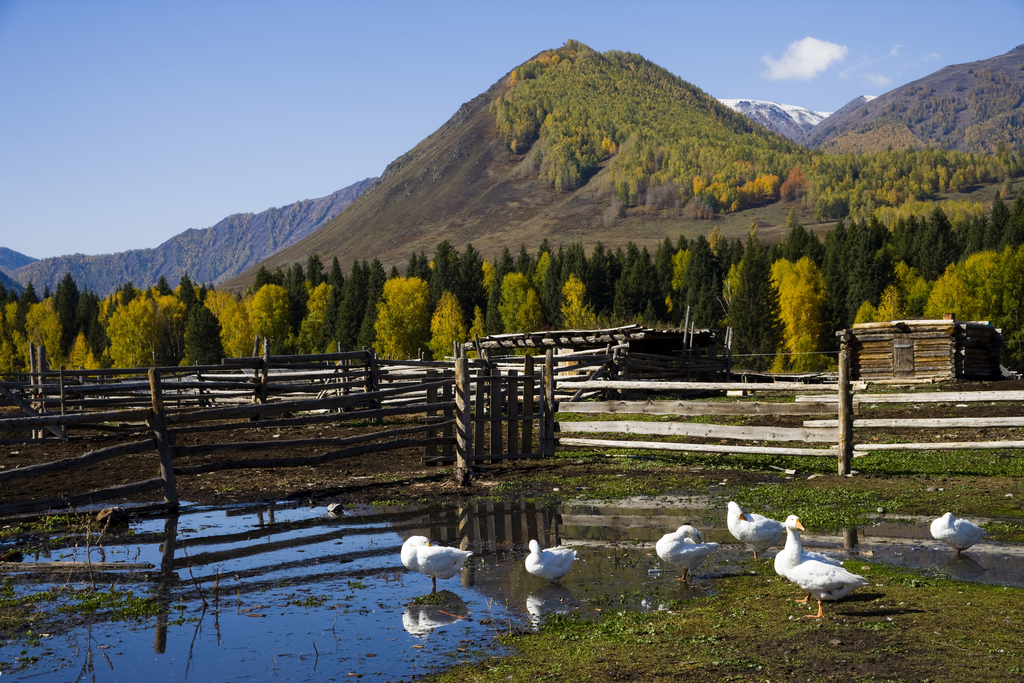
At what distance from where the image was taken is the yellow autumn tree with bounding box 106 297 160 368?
99.1 meters

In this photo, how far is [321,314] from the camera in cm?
10638

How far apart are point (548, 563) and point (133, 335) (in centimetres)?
10271

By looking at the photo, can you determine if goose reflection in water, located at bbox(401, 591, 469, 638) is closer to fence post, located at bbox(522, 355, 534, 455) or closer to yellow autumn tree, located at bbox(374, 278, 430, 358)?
fence post, located at bbox(522, 355, 534, 455)

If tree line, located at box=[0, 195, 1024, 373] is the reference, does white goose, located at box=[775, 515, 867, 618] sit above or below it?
below

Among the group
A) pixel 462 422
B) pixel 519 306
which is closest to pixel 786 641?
pixel 462 422

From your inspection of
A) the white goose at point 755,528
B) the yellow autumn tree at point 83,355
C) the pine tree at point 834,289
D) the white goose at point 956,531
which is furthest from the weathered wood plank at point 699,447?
the yellow autumn tree at point 83,355

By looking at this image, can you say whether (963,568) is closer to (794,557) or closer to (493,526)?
(794,557)

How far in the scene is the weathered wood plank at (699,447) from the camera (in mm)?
13586

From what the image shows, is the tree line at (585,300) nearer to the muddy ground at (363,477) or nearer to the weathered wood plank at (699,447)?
the weathered wood plank at (699,447)

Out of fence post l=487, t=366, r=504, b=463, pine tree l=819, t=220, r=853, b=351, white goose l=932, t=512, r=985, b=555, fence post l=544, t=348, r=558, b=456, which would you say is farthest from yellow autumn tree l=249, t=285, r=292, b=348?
white goose l=932, t=512, r=985, b=555

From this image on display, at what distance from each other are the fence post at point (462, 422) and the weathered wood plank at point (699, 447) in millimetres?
3394

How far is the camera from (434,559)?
7.24 m

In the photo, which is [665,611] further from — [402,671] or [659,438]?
[659,438]

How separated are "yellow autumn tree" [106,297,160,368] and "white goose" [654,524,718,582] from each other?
101027 mm
